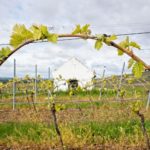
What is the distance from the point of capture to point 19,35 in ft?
2.51

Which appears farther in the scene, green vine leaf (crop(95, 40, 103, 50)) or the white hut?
the white hut

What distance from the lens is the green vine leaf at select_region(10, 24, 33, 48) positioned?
0.77m

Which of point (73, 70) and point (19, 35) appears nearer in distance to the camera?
point (19, 35)

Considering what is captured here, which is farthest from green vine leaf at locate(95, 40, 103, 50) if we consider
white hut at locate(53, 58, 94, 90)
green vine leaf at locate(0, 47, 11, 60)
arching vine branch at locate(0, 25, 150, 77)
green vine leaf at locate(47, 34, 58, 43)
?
white hut at locate(53, 58, 94, 90)

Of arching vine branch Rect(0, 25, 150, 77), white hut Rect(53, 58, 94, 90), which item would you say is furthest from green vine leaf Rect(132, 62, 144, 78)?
white hut Rect(53, 58, 94, 90)

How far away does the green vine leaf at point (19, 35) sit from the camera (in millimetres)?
765

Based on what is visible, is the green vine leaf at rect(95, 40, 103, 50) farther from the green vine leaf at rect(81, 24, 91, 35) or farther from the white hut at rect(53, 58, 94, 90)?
the white hut at rect(53, 58, 94, 90)

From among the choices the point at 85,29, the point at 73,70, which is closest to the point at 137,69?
the point at 85,29

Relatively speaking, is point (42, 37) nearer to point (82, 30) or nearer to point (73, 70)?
point (82, 30)

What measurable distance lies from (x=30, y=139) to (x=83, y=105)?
686 cm

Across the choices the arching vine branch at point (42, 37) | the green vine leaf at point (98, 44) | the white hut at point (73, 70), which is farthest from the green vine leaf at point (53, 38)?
the white hut at point (73, 70)

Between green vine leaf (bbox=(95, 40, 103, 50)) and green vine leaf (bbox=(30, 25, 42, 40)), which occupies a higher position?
green vine leaf (bbox=(30, 25, 42, 40))

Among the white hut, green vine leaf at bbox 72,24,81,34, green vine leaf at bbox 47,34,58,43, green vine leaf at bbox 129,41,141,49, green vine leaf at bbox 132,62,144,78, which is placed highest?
the white hut

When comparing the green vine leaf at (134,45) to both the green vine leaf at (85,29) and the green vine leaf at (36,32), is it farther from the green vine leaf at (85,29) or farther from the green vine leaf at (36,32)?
the green vine leaf at (36,32)
